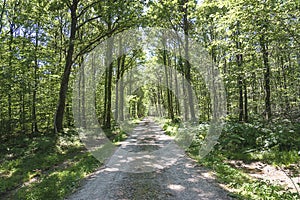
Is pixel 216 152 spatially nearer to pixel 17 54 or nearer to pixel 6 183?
pixel 6 183

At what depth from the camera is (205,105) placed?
1362 inches

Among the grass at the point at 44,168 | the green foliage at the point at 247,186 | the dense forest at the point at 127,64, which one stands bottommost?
the grass at the point at 44,168

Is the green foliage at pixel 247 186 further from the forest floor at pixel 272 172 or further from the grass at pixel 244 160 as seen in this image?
the forest floor at pixel 272 172

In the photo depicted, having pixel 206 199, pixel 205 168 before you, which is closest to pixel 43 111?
pixel 205 168

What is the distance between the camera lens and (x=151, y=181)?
625 centimetres

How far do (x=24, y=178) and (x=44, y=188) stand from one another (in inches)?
87.2

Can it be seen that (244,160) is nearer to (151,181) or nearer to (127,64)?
(151,181)

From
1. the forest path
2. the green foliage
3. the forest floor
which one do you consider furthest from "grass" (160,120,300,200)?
the forest path

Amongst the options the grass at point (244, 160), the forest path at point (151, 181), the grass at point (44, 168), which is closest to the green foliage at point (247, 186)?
the grass at point (244, 160)

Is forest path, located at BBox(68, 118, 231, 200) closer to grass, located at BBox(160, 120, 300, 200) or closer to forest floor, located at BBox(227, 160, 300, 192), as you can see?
grass, located at BBox(160, 120, 300, 200)

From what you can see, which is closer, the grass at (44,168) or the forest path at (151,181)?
the forest path at (151,181)

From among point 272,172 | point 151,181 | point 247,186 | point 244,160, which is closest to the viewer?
point 247,186

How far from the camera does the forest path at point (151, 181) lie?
17.2ft

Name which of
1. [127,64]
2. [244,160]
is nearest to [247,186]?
[244,160]
